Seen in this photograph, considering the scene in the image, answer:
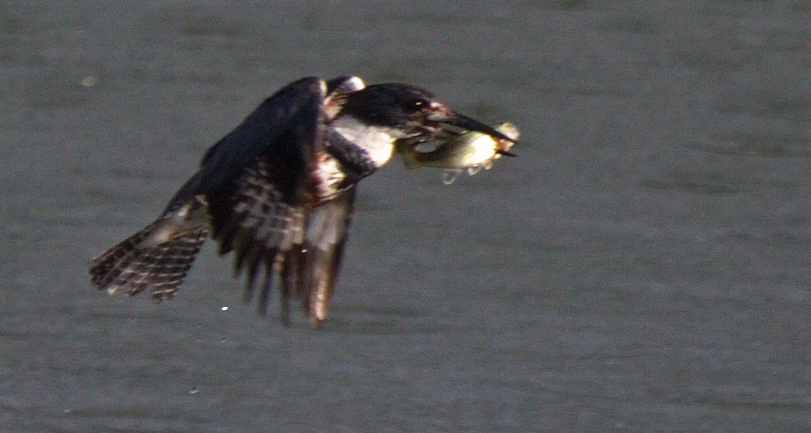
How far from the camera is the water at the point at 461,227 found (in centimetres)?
543

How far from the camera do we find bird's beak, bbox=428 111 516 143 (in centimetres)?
491

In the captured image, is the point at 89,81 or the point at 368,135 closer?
the point at 368,135

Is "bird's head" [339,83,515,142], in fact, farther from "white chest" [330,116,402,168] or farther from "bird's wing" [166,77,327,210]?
"bird's wing" [166,77,327,210]

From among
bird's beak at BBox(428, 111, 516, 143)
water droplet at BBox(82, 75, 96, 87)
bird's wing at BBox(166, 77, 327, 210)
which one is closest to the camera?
bird's wing at BBox(166, 77, 327, 210)

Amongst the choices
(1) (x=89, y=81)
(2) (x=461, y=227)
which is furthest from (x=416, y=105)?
(1) (x=89, y=81)

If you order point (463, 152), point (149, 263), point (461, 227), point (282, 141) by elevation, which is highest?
point (282, 141)

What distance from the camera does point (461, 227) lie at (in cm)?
655

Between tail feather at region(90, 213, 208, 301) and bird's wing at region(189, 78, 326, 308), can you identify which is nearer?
bird's wing at region(189, 78, 326, 308)

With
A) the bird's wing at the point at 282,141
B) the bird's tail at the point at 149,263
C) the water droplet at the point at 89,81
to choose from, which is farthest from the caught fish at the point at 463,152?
the water droplet at the point at 89,81

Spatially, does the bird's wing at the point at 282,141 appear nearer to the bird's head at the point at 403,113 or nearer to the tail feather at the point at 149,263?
the bird's head at the point at 403,113

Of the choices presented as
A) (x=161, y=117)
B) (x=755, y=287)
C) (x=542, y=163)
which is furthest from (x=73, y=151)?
(x=755, y=287)

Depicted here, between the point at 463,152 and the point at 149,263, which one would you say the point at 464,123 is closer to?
the point at 463,152

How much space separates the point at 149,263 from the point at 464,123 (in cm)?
101

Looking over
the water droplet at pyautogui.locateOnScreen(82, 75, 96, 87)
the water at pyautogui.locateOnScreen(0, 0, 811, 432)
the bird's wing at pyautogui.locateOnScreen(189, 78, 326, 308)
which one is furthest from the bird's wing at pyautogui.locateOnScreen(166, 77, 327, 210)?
the water droplet at pyautogui.locateOnScreen(82, 75, 96, 87)
